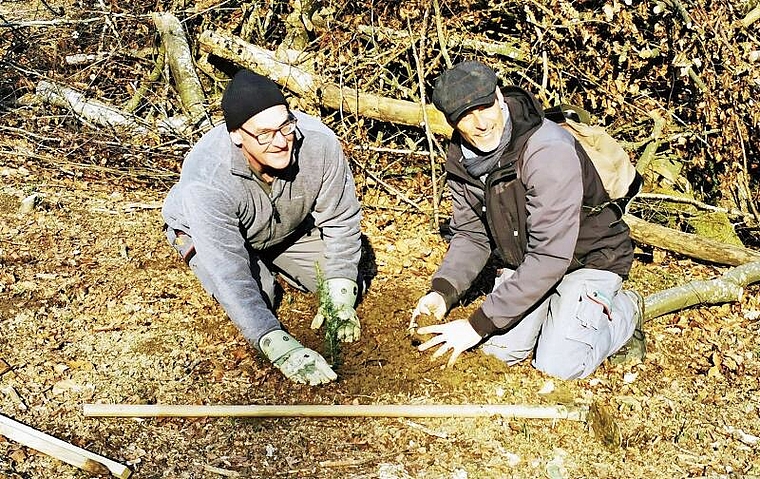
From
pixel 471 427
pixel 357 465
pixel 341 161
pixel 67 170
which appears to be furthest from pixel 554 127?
pixel 67 170

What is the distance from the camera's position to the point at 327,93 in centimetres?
599

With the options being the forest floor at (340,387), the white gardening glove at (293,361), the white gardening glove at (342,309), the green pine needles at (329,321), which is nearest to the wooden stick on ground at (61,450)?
the forest floor at (340,387)

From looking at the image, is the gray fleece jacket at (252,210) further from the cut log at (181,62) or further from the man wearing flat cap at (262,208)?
the cut log at (181,62)

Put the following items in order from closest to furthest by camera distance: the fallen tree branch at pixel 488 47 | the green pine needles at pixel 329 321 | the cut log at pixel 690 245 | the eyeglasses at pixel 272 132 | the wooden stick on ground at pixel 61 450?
1. the wooden stick on ground at pixel 61 450
2. the eyeglasses at pixel 272 132
3. the green pine needles at pixel 329 321
4. the cut log at pixel 690 245
5. the fallen tree branch at pixel 488 47

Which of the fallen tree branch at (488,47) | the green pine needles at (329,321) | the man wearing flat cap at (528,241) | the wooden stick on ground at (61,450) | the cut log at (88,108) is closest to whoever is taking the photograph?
the wooden stick on ground at (61,450)

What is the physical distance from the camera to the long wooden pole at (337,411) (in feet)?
11.0

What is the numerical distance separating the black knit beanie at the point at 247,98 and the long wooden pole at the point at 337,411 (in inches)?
50.0

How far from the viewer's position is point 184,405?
136 inches

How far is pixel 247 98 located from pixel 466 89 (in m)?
0.96

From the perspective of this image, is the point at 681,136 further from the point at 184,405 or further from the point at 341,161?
the point at 184,405

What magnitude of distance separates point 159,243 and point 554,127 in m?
2.94

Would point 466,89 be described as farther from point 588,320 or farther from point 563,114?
point 588,320

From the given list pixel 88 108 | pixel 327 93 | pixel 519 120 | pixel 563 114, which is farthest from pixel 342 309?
pixel 88 108

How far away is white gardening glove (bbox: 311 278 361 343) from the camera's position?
157 inches
